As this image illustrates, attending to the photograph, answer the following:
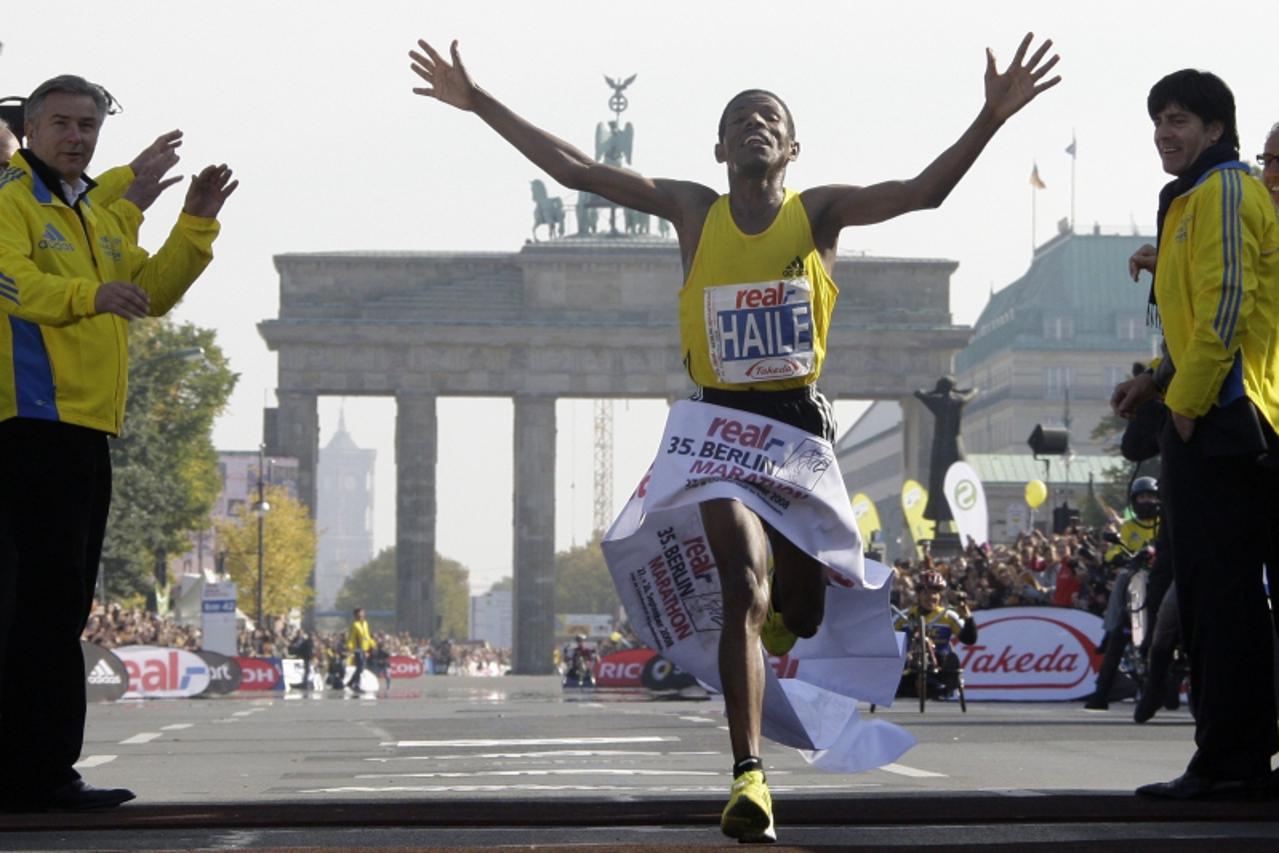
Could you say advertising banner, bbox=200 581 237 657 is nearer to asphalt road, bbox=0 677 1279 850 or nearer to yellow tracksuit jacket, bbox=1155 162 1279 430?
asphalt road, bbox=0 677 1279 850

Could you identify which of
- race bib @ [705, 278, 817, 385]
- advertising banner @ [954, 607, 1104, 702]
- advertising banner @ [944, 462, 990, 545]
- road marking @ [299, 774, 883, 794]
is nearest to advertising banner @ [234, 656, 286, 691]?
advertising banner @ [944, 462, 990, 545]

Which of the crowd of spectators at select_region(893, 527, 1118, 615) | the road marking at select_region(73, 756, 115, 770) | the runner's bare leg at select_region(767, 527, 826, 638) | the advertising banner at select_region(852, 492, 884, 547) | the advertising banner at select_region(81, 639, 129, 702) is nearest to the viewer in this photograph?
the runner's bare leg at select_region(767, 527, 826, 638)

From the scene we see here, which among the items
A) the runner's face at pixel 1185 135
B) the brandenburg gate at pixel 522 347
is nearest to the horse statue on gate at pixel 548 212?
the brandenburg gate at pixel 522 347

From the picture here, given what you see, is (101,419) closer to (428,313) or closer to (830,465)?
(830,465)

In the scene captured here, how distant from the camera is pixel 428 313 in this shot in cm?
10275

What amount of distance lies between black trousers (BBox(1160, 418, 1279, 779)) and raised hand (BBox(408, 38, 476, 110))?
7.90 ft

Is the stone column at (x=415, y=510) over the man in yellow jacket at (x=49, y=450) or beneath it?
over

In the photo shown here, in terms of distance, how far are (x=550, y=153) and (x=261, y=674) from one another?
137ft

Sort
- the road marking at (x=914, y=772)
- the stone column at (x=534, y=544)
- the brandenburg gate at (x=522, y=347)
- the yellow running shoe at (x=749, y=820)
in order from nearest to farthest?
1. the yellow running shoe at (x=749, y=820)
2. the road marking at (x=914, y=772)
3. the brandenburg gate at (x=522, y=347)
4. the stone column at (x=534, y=544)

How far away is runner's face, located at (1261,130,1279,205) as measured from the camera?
9.14m

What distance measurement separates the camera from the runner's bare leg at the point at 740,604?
715 cm

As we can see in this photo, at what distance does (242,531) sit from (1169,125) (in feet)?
318

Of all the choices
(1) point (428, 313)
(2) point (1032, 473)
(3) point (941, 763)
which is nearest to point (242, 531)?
(1) point (428, 313)

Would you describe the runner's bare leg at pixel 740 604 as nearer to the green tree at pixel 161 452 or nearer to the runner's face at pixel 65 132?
the runner's face at pixel 65 132
